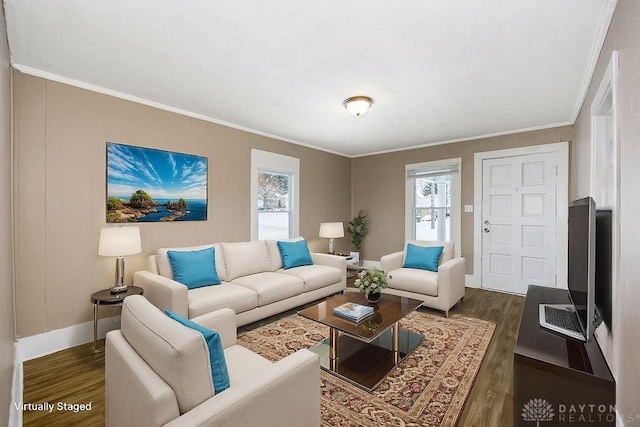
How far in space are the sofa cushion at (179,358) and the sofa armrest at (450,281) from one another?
9.59ft

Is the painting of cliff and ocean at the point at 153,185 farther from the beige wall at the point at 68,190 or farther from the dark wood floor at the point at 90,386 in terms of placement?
the dark wood floor at the point at 90,386

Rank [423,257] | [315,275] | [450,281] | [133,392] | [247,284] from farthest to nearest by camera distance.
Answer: [423,257]
[315,275]
[450,281]
[247,284]
[133,392]

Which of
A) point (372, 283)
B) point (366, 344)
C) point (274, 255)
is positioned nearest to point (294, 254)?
point (274, 255)

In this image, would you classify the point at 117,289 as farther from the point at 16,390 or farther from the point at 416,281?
the point at 416,281

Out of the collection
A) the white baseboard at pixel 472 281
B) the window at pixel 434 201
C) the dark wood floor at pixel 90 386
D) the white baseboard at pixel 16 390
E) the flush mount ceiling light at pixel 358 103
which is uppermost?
the flush mount ceiling light at pixel 358 103

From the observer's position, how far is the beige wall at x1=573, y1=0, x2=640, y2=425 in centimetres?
125

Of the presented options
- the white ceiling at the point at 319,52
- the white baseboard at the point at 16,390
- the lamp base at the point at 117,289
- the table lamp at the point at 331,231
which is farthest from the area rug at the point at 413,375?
the white ceiling at the point at 319,52

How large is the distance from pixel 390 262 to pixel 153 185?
123 inches

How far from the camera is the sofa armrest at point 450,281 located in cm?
338

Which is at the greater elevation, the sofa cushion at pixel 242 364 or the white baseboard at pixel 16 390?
the sofa cushion at pixel 242 364

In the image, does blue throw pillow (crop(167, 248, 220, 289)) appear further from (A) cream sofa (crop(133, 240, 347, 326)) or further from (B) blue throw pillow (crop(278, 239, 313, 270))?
(B) blue throw pillow (crop(278, 239, 313, 270))

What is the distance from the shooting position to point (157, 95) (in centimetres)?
309

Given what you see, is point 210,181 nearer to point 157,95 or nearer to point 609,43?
point 157,95

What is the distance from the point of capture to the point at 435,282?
11.4 ft
